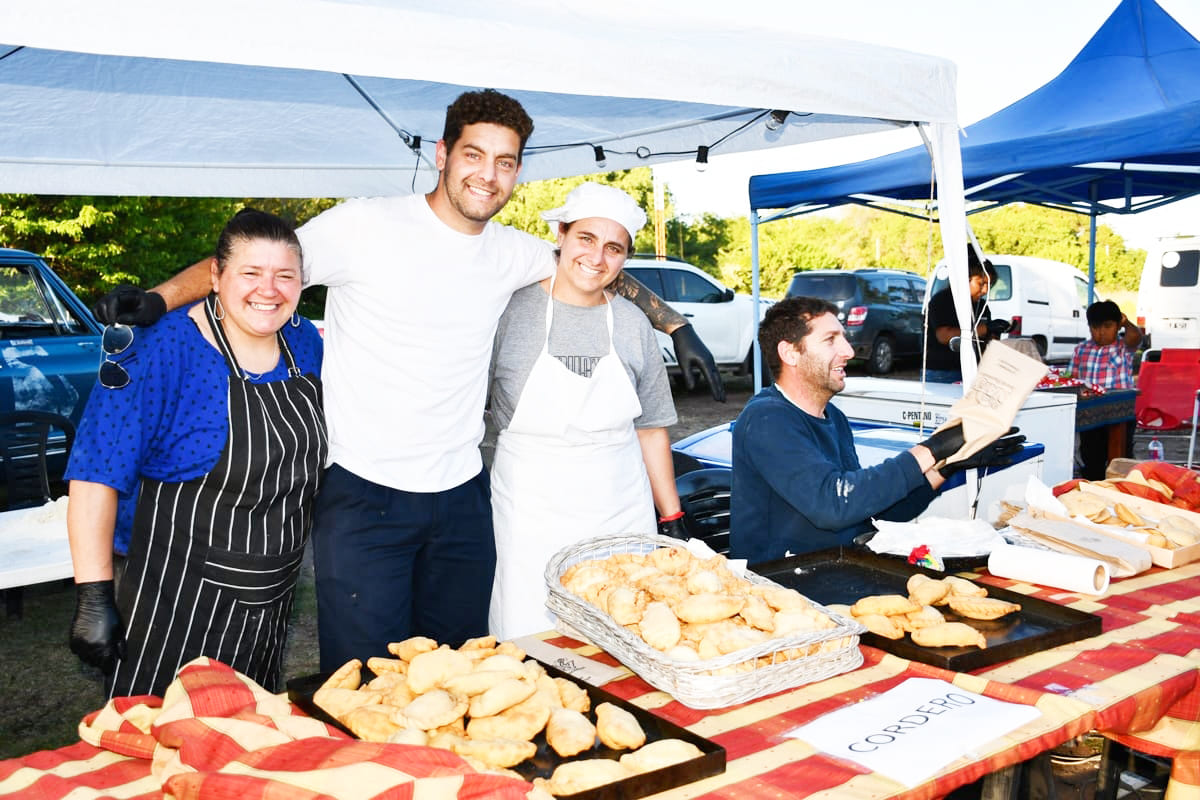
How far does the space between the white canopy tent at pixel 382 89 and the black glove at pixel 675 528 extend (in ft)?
3.99

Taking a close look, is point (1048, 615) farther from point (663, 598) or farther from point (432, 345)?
point (432, 345)

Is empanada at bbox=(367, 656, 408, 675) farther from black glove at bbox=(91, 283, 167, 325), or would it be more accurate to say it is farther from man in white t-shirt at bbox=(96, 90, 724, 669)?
black glove at bbox=(91, 283, 167, 325)

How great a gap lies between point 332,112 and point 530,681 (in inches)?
141

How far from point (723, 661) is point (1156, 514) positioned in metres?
2.01

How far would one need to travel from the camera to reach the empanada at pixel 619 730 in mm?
1426

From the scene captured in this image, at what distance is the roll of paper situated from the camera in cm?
229

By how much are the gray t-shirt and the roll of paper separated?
109 cm

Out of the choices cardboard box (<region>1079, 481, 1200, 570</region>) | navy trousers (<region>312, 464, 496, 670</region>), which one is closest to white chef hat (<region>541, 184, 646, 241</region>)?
navy trousers (<region>312, 464, 496, 670</region>)

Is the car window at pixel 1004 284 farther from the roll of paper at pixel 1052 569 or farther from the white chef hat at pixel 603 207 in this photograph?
the white chef hat at pixel 603 207

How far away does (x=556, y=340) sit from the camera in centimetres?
263

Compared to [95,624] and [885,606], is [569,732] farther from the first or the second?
[95,624]

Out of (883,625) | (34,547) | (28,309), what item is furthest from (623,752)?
(28,309)

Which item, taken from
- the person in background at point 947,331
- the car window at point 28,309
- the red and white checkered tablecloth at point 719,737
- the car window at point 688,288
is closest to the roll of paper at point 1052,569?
the red and white checkered tablecloth at point 719,737

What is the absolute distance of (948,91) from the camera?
3.21m
